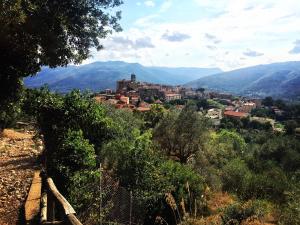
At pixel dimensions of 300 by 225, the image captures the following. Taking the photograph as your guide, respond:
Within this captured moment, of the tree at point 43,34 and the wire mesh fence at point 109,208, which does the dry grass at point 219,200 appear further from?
the tree at point 43,34

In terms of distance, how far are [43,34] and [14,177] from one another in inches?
198

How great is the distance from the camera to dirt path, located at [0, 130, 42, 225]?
8953 mm

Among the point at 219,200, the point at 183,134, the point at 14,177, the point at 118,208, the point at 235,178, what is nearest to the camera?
the point at 118,208

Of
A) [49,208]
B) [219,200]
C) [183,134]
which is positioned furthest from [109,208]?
[183,134]

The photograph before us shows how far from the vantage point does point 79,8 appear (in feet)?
34.7

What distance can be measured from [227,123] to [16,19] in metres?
78.6

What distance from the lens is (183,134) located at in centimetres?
2577

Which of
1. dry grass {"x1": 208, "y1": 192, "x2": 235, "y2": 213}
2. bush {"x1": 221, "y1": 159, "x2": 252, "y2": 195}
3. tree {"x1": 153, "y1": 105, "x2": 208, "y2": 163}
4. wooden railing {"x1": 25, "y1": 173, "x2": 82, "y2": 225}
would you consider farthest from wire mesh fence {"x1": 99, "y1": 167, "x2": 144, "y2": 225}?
tree {"x1": 153, "y1": 105, "x2": 208, "y2": 163}

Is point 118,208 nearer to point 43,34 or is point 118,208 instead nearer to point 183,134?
point 43,34

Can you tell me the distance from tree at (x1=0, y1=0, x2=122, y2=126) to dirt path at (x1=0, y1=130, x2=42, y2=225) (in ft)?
7.78

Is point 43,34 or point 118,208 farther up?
point 43,34

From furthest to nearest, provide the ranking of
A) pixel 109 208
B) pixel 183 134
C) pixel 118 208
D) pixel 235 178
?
pixel 183 134 → pixel 235 178 → pixel 118 208 → pixel 109 208

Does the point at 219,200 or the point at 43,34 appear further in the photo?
the point at 219,200

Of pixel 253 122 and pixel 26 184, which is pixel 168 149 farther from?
pixel 253 122
